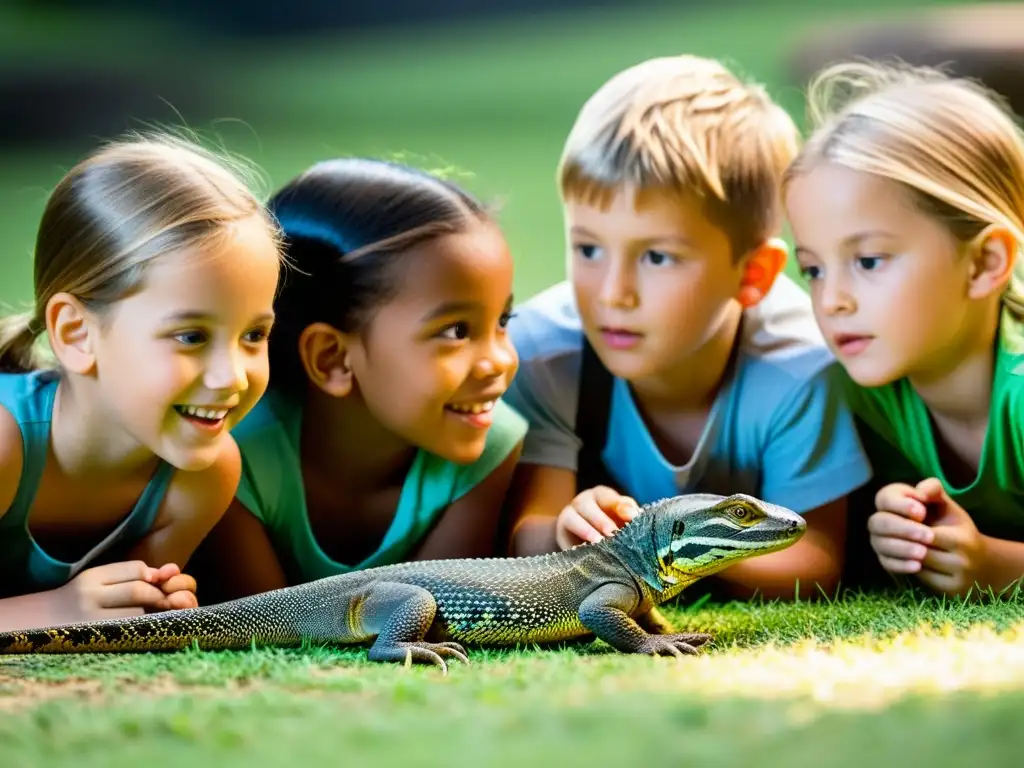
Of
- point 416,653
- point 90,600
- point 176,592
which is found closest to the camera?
point 416,653

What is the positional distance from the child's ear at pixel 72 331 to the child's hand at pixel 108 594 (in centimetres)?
47

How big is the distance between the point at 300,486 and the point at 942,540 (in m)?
1.62

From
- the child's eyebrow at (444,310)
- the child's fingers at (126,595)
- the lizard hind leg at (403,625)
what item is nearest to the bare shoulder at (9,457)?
the child's fingers at (126,595)

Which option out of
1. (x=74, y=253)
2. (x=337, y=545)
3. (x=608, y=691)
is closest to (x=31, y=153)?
(x=74, y=253)

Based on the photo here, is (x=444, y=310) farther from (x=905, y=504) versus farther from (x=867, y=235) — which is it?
(x=905, y=504)

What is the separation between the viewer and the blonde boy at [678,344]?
3123 mm

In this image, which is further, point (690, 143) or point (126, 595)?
point (690, 143)

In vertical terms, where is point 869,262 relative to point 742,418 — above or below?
above

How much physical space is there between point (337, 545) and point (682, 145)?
1359 millimetres

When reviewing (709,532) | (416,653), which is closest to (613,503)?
(709,532)

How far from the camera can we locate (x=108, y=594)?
2.81 metres

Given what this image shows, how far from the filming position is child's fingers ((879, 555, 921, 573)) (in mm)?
3104

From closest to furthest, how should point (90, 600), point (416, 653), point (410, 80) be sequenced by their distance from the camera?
point (416, 653)
point (90, 600)
point (410, 80)

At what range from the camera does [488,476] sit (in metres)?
3.25
